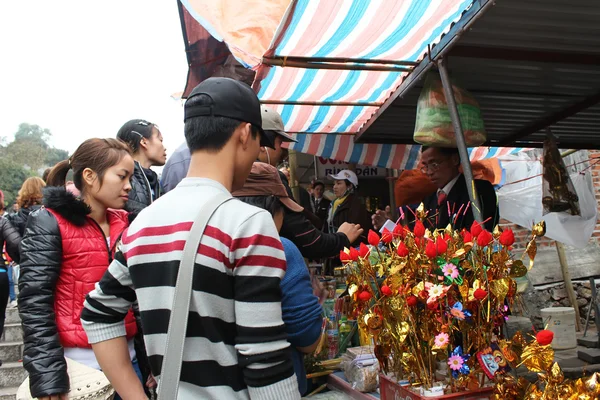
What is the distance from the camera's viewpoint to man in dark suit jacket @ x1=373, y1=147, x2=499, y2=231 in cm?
301

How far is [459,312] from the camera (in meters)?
1.87

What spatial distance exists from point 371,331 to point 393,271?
309 mm

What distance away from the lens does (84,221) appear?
2068mm

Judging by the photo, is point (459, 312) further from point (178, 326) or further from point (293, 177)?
point (293, 177)

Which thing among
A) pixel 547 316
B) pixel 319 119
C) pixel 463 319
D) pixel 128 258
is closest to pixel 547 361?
pixel 463 319

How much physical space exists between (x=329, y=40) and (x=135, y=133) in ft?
4.60

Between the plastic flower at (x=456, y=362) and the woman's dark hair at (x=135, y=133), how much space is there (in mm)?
2035

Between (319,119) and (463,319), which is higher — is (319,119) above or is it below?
above

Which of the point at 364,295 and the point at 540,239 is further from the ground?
the point at 540,239

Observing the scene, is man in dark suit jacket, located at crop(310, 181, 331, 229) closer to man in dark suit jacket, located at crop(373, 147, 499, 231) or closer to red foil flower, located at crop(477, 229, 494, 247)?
man in dark suit jacket, located at crop(373, 147, 499, 231)

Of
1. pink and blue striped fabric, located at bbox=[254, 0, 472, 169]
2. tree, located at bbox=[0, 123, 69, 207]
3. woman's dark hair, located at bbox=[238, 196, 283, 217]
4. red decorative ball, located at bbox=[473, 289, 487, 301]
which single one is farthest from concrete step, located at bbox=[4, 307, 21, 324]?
tree, located at bbox=[0, 123, 69, 207]

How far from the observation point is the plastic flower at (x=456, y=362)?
75.2 inches

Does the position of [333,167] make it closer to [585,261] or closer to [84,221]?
[585,261]

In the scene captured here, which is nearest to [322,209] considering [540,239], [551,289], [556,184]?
[540,239]
